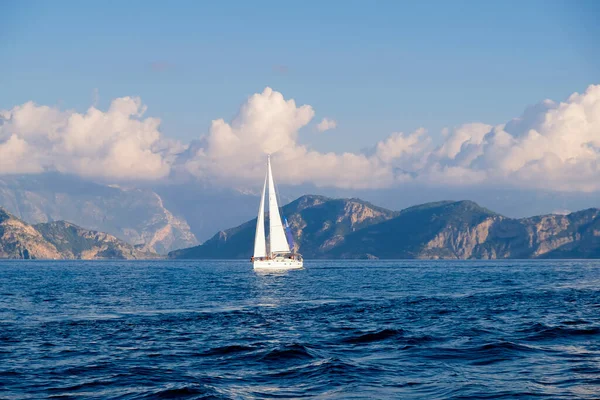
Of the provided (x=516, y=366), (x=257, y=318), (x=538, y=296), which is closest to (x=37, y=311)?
(x=257, y=318)

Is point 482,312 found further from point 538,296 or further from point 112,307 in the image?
point 112,307

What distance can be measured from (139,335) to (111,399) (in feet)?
66.9

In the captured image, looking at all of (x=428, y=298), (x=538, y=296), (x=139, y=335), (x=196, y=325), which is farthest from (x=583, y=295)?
(x=139, y=335)

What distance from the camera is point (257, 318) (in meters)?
65.2

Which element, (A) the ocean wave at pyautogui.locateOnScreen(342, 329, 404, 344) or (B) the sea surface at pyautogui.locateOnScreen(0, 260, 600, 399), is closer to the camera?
(B) the sea surface at pyautogui.locateOnScreen(0, 260, 600, 399)

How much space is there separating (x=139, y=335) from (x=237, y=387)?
19.4m

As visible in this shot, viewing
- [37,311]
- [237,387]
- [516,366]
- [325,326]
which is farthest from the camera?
[37,311]

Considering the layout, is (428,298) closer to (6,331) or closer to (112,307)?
(112,307)

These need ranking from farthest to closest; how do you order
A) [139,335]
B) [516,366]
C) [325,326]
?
[325,326] → [139,335] → [516,366]

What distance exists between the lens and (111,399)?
32125 mm

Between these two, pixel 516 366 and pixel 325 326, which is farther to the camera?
pixel 325 326

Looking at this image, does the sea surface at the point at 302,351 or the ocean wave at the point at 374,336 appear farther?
the ocean wave at the point at 374,336

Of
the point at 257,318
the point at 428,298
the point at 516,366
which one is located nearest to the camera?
the point at 516,366

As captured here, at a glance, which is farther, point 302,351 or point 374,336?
point 374,336
